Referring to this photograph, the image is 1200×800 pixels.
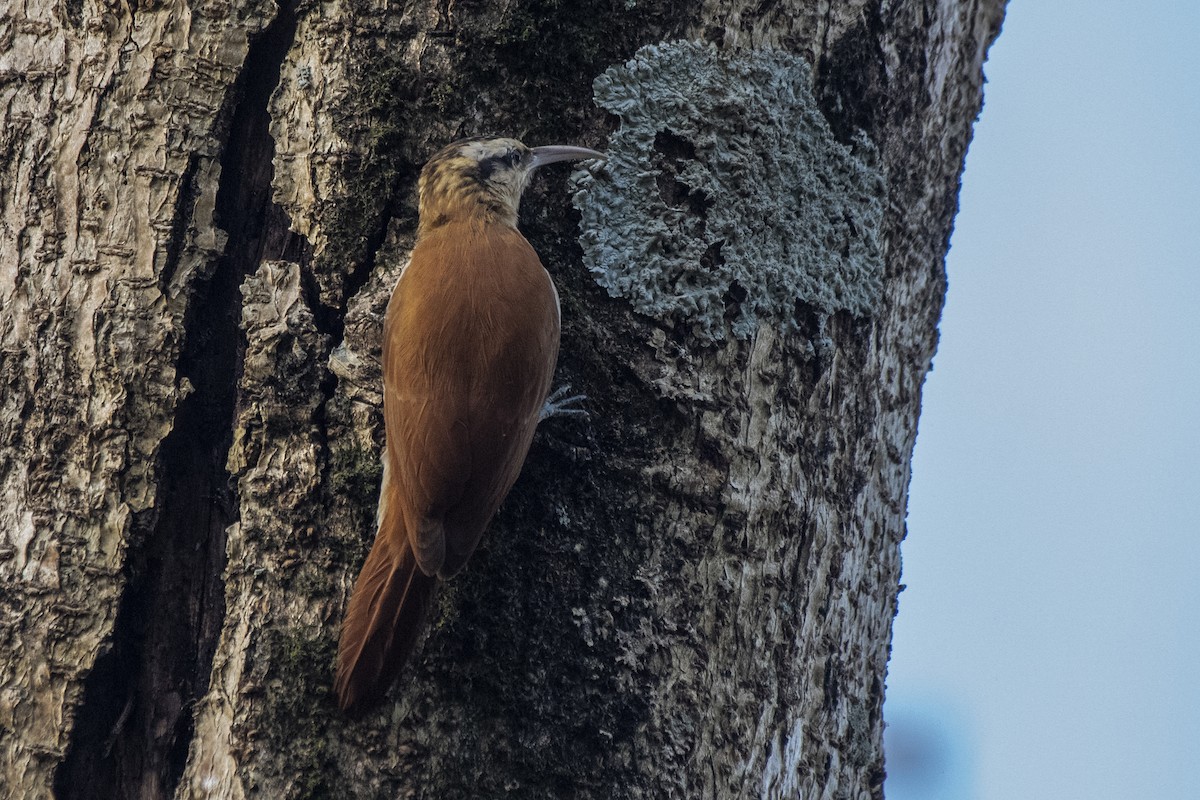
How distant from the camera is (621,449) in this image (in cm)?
207

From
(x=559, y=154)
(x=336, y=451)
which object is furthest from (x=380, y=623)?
(x=559, y=154)

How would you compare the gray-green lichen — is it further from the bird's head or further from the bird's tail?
the bird's tail

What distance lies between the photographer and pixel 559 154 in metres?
2.24

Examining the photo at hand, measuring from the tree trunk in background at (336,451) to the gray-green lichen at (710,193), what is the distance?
1.1 inches

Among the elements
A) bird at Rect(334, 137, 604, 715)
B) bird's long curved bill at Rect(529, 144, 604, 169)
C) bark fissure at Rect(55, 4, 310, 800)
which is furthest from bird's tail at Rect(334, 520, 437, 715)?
bird's long curved bill at Rect(529, 144, 604, 169)

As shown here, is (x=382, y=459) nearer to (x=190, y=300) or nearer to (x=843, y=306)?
(x=190, y=300)

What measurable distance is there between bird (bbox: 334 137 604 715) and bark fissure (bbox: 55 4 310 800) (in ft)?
0.87

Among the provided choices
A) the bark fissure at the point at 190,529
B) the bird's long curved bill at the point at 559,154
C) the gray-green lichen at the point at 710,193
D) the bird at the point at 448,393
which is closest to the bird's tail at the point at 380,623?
the bird at the point at 448,393

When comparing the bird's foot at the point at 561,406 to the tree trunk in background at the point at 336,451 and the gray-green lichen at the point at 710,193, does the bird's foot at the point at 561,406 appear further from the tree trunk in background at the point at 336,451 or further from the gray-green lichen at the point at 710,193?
the gray-green lichen at the point at 710,193

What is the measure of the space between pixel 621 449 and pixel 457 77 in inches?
31.0

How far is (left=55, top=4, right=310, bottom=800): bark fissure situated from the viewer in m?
1.98

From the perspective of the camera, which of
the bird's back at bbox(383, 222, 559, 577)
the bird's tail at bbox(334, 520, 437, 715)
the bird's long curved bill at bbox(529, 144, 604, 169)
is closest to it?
the bird's tail at bbox(334, 520, 437, 715)

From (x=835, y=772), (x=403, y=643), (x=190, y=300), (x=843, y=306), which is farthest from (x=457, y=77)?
(x=835, y=772)

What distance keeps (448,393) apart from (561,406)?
0.25m
